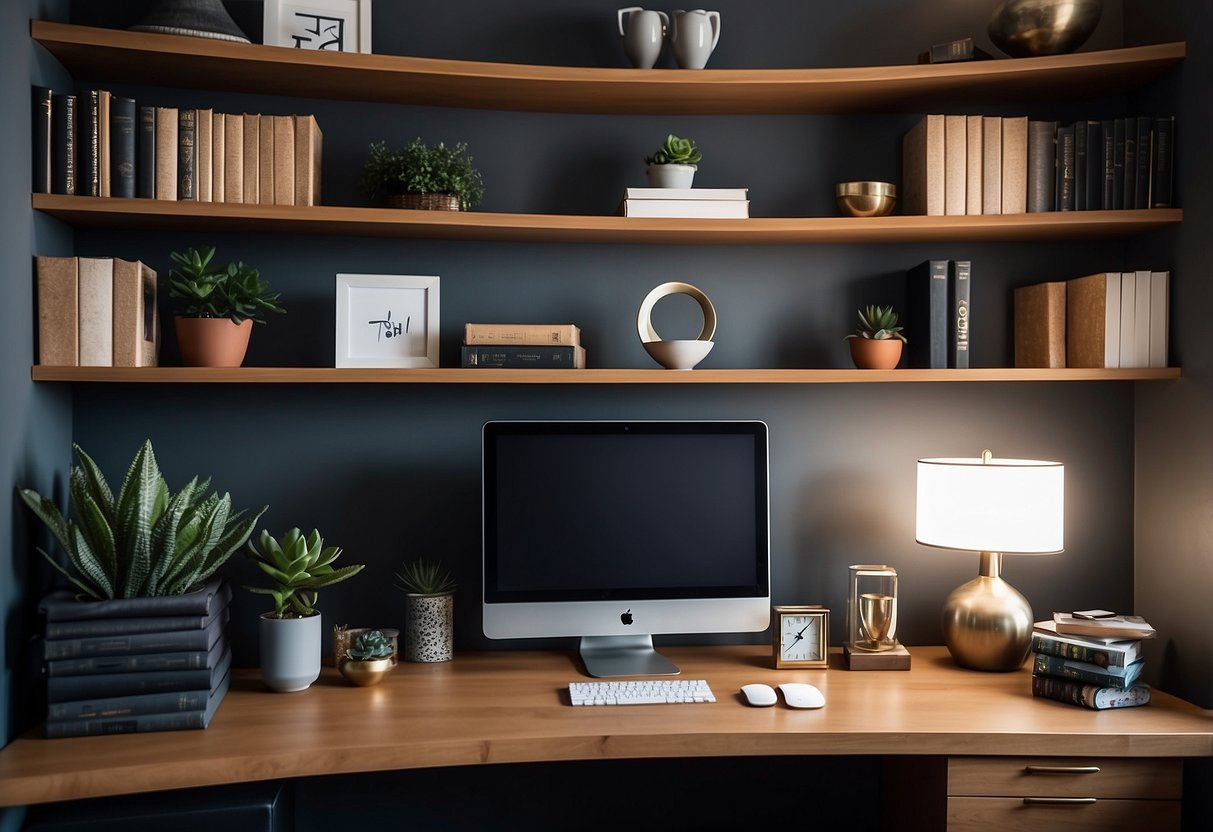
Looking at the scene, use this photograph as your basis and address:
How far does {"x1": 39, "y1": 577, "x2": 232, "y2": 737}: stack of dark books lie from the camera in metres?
1.70

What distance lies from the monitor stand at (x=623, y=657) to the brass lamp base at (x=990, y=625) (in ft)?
2.24

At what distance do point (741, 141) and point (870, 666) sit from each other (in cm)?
136

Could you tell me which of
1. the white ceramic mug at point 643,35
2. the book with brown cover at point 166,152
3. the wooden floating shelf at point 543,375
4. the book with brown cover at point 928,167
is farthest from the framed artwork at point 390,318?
the book with brown cover at point 928,167

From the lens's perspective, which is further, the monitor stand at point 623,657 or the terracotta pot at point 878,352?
the terracotta pot at point 878,352

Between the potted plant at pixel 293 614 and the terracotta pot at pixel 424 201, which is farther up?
the terracotta pot at pixel 424 201

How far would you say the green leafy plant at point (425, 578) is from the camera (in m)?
2.16

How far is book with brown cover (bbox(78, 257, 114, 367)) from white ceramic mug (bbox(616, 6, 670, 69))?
128 centimetres

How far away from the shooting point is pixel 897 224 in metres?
2.12

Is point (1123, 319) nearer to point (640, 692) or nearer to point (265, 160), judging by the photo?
point (640, 692)

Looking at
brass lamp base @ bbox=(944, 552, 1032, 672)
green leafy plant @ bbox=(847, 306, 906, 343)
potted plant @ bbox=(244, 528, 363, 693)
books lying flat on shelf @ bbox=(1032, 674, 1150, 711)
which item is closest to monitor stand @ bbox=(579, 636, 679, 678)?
potted plant @ bbox=(244, 528, 363, 693)

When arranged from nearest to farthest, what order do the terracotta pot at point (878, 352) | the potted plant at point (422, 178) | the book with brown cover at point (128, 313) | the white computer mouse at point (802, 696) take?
the white computer mouse at point (802, 696) → the book with brown cover at point (128, 313) → the potted plant at point (422, 178) → the terracotta pot at point (878, 352)

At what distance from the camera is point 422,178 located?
2.05 metres

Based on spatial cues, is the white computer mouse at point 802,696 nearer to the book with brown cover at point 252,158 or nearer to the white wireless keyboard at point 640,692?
the white wireless keyboard at point 640,692

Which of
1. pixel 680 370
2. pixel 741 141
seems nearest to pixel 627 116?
pixel 741 141
